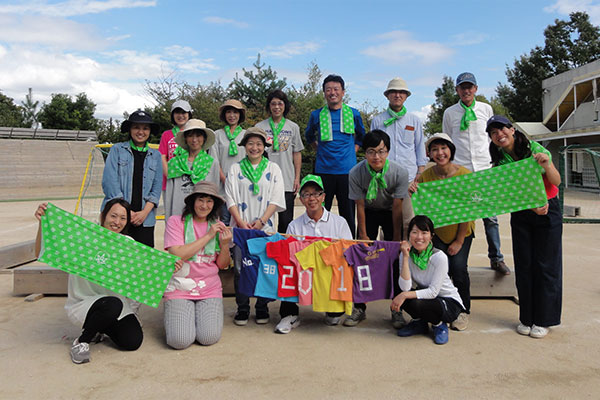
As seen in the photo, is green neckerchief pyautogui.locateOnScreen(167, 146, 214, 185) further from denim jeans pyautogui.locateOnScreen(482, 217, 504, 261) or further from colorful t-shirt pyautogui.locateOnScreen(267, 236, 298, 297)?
denim jeans pyautogui.locateOnScreen(482, 217, 504, 261)

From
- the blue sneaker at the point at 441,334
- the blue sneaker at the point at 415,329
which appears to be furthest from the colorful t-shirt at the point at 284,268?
the blue sneaker at the point at 441,334

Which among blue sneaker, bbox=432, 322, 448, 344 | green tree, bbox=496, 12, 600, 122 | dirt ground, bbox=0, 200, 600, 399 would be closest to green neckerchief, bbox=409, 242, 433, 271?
blue sneaker, bbox=432, 322, 448, 344

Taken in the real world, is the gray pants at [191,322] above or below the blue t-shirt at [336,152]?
below

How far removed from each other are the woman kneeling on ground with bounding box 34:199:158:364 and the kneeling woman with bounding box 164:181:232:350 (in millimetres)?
322

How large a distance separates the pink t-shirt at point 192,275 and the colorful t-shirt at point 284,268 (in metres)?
0.56

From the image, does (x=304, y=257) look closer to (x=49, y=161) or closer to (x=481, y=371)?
(x=481, y=371)

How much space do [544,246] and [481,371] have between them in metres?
1.45

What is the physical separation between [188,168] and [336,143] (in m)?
1.77

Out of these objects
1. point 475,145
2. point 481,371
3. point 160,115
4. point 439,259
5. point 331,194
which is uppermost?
point 160,115

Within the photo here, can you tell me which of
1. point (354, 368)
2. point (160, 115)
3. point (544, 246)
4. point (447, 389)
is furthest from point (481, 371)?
point (160, 115)

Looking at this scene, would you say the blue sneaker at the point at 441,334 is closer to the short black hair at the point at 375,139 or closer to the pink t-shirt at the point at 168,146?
the short black hair at the point at 375,139

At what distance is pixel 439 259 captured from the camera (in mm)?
4078

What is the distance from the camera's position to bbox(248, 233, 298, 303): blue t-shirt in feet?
14.3

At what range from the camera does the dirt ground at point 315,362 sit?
123 inches
